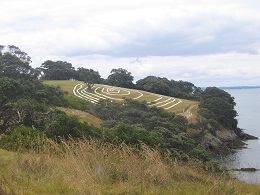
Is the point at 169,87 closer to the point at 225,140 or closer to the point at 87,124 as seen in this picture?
the point at 225,140

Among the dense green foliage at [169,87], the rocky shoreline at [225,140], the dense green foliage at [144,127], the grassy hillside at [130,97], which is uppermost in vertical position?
the dense green foliage at [169,87]

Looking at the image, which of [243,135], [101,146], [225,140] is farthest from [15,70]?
[243,135]

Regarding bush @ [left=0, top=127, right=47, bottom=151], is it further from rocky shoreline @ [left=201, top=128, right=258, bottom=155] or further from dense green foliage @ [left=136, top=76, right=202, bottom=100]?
dense green foliage @ [left=136, top=76, right=202, bottom=100]

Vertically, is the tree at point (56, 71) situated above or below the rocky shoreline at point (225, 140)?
above

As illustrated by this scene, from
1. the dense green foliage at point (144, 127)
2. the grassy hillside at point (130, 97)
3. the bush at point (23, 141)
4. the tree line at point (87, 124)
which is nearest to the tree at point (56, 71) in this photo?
the grassy hillside at point (130, 97)

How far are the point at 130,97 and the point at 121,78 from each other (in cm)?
2620

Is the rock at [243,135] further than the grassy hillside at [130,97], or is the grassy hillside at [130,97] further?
the grassy hillside at [130,97]

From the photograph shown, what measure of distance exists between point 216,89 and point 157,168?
219ft

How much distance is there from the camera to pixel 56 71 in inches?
4218

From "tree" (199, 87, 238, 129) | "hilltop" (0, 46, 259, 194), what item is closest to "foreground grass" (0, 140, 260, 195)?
"hilltop" (0, 46, 259, 194)

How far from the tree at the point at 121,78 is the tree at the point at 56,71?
17.1 m

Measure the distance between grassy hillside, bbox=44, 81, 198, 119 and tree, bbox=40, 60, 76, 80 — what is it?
12.8m

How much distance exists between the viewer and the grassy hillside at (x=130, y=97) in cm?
7046

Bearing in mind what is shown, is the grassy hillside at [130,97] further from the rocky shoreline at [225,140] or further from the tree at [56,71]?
the tree at [56,71]
